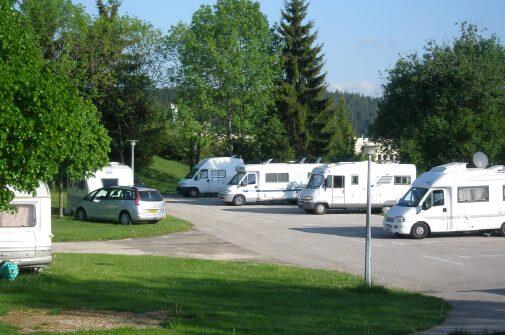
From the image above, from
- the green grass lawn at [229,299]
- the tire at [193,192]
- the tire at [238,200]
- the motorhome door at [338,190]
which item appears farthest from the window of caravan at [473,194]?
the tire at [193,192]

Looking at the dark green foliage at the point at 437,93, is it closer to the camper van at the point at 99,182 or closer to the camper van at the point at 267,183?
the camper van at the point at 267,183

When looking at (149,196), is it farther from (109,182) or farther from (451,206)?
(451,206)

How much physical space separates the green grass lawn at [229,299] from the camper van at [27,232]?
2.11 feet

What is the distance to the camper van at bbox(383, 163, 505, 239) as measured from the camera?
92.2 ft

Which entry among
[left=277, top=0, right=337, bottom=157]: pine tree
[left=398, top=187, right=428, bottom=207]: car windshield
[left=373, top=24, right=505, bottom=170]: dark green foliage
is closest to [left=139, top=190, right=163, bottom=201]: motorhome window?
[left=398, top=187, right=428, bottom=207]: car windshield

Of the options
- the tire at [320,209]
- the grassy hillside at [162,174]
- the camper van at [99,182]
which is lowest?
the tire at [320,209]

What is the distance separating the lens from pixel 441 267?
831 inches

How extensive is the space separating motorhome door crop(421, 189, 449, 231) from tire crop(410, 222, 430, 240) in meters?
0.24

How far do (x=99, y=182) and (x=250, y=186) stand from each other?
1070cm

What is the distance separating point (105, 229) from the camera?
29.8 metres

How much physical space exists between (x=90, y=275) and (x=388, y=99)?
144ft

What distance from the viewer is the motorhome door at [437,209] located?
28234 mm

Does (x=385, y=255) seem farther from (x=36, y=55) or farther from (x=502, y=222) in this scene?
(x=36, y=55)

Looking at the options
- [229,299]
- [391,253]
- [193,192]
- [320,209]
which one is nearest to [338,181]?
[320,209]
